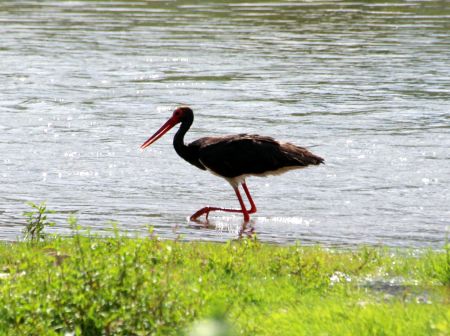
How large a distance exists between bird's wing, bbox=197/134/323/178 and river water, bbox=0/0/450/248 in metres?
0.56

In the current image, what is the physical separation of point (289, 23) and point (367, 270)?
22566 millimetres

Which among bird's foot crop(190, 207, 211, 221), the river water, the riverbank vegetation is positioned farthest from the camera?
the river water

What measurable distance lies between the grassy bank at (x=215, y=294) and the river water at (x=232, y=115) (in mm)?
2020

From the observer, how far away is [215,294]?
696 centimetres

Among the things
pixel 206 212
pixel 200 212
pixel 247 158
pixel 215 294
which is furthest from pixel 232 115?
pixel 215 294

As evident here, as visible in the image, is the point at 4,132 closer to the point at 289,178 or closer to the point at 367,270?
the point at 289,178

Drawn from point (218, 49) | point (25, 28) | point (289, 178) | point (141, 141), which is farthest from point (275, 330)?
point (25, 28)

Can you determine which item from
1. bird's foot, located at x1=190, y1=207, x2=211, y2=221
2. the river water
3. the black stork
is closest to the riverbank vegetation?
the river water

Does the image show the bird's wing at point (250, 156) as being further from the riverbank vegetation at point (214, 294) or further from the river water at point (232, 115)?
the riverbank vegetation at point (214, 294)

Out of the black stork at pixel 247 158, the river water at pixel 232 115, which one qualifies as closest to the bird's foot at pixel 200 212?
the black stork at pixel 247 158

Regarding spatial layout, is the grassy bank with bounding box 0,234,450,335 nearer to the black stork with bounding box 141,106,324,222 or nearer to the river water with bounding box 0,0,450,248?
the river water with bounding box 0,0,450,248

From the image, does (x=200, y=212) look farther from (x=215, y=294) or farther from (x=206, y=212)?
(x=215, y=294)

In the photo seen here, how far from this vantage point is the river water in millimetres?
12258

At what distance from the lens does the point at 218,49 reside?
25016 mm
